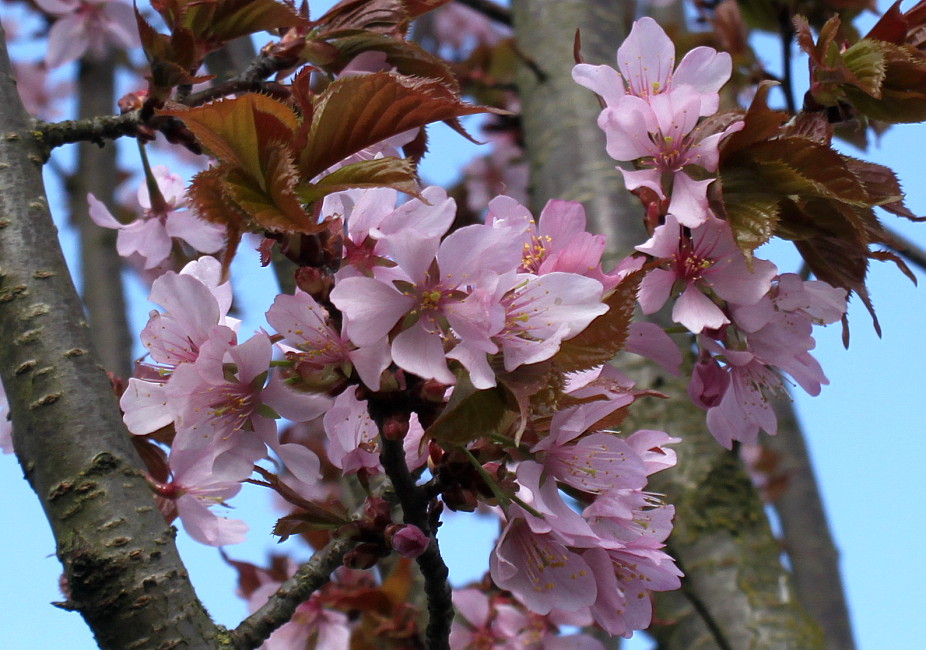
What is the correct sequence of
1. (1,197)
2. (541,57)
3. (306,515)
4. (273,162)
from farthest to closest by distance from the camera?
1. (541,57)
2. (1,197)
3. (306,515)
4. (273,162)

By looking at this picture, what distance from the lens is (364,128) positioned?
66cm

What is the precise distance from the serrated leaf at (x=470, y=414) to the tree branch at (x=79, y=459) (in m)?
0.31

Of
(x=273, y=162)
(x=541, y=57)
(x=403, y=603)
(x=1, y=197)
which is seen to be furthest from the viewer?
(x=541, y=57)

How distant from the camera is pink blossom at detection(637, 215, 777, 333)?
0.81m

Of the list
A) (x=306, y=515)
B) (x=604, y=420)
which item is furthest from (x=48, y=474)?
(x=604, y=420)

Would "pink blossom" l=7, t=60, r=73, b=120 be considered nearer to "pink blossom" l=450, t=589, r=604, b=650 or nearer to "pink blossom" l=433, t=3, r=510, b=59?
"pink blossom" l=433, t=3, r=510, b=59

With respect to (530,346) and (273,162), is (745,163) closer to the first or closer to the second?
(530,346)

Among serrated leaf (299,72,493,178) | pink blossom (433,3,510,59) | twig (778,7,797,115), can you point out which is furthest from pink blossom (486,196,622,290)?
pink blossom (433,3,510,59)

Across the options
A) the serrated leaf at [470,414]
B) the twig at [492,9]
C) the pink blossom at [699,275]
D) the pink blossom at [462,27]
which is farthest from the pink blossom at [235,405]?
the pink blossom at [462,27]

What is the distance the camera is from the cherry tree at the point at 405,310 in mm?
646

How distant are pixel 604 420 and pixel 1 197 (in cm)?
65

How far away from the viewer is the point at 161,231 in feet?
3.73

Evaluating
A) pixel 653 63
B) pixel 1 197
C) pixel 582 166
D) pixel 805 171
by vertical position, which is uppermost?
pixel 582 166

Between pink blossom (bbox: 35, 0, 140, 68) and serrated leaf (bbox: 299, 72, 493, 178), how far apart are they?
3.50 feet
